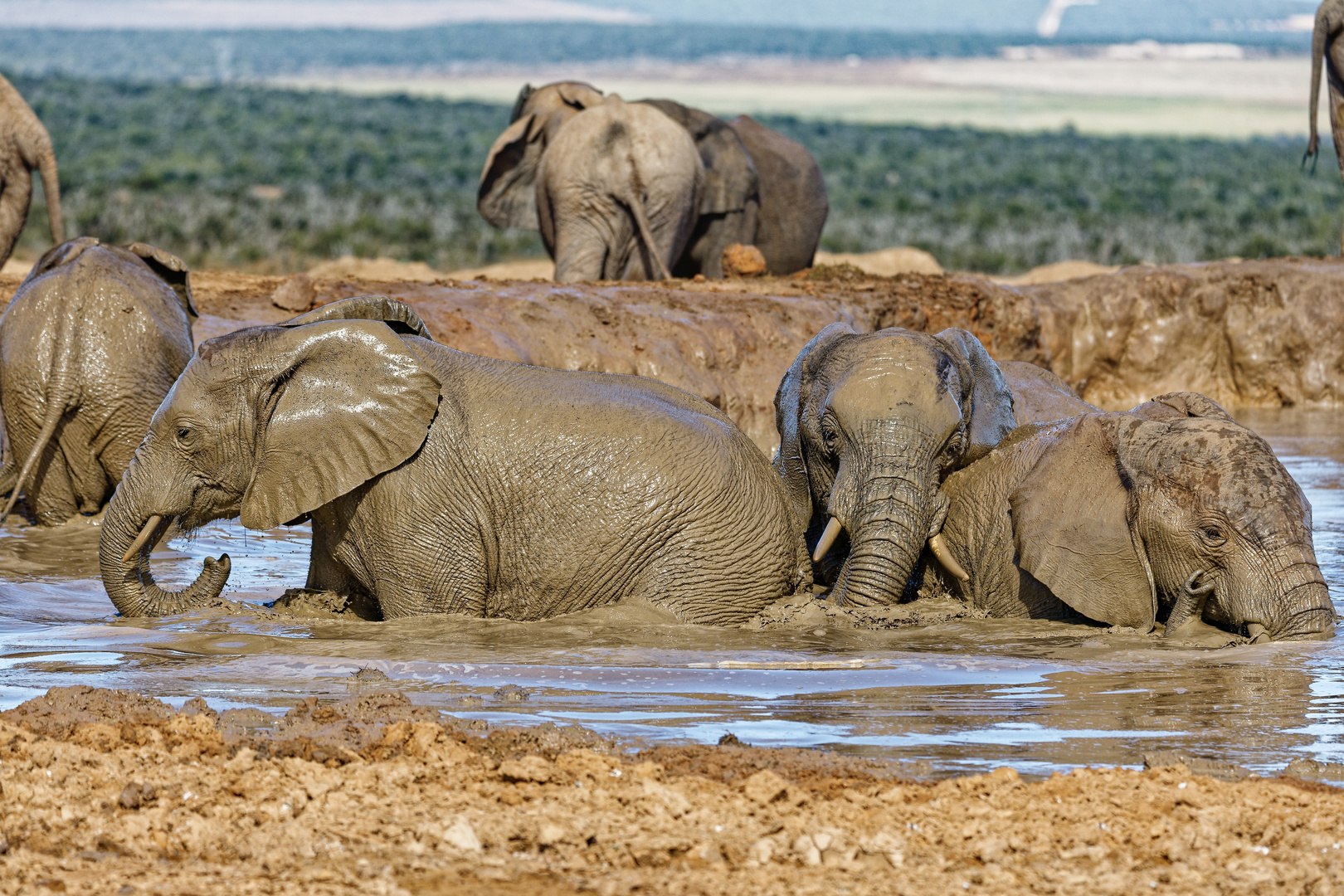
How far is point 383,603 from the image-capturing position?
661 cm

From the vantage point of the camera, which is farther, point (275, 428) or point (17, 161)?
point (17, 161)

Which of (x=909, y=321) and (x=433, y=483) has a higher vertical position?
(x=433, y=483)

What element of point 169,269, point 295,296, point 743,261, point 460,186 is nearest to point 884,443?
point 169,269

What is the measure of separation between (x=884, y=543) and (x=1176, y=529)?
1096mm

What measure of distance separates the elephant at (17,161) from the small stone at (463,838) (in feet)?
34.4

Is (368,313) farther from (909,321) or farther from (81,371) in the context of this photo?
(909,321)

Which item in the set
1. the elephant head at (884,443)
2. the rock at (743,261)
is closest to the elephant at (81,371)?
the elephant head at (884,443)

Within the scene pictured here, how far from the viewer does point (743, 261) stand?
16.0 metres

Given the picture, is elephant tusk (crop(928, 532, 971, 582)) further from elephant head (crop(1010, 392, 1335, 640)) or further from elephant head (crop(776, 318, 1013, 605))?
elephant head (crop(1010, 392, 1335, 640))

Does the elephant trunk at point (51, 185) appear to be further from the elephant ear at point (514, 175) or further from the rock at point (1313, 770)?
the rock at point (1313, 770)

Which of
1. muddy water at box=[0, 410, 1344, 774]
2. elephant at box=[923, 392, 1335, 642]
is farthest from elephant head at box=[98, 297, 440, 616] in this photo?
elephant at box=[923, 392, 1335, 642]

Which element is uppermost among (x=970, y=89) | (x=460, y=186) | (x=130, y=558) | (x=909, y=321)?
(x=130, y=558)

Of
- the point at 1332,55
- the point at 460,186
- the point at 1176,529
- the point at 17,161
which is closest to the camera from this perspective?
the point at 1176,529

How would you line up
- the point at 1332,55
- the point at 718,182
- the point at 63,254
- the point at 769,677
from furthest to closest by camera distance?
the point at 1332,55 < the point at 718,182 < the point at 63,254 < the point at 769,677
